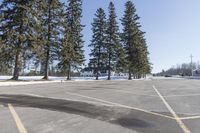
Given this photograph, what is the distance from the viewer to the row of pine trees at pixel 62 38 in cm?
3666

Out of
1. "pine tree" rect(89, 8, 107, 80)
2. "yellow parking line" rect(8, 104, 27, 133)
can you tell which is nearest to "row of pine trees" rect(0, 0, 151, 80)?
"pine tree" rect(89, 8, 107, 80)

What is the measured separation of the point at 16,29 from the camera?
36.7 m

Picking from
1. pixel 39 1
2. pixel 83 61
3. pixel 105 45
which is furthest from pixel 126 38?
pixel 39 1

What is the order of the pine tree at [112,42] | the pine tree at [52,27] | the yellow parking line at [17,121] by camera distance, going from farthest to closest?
the pine tree at [112,42] → the pine tree at [52,27] → the yellow parking line at [17,121]

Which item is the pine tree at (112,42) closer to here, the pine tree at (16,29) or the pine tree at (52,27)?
the pine tree at (52,27)

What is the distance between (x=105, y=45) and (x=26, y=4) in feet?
99.7

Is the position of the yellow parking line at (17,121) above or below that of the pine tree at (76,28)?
below

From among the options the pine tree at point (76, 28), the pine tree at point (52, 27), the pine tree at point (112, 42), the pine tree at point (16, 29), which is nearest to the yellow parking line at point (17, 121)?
the pine tree at point (16, 29)

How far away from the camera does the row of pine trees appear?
36.7 meters

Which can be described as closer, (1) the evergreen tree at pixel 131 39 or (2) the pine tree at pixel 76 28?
(2) the pine tree at pixel 76 28

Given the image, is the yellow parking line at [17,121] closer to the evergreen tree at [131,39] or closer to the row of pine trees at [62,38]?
Answer: the row of pine trees at [62,38]

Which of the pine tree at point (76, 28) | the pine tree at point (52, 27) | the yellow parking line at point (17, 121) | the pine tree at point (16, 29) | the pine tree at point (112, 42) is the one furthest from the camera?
the pine tree at point (112, 42)

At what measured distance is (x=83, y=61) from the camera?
2350 inches

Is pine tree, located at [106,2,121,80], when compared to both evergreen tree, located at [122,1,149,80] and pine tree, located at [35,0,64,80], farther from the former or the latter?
pine tree, located at [35,0,64,80]
